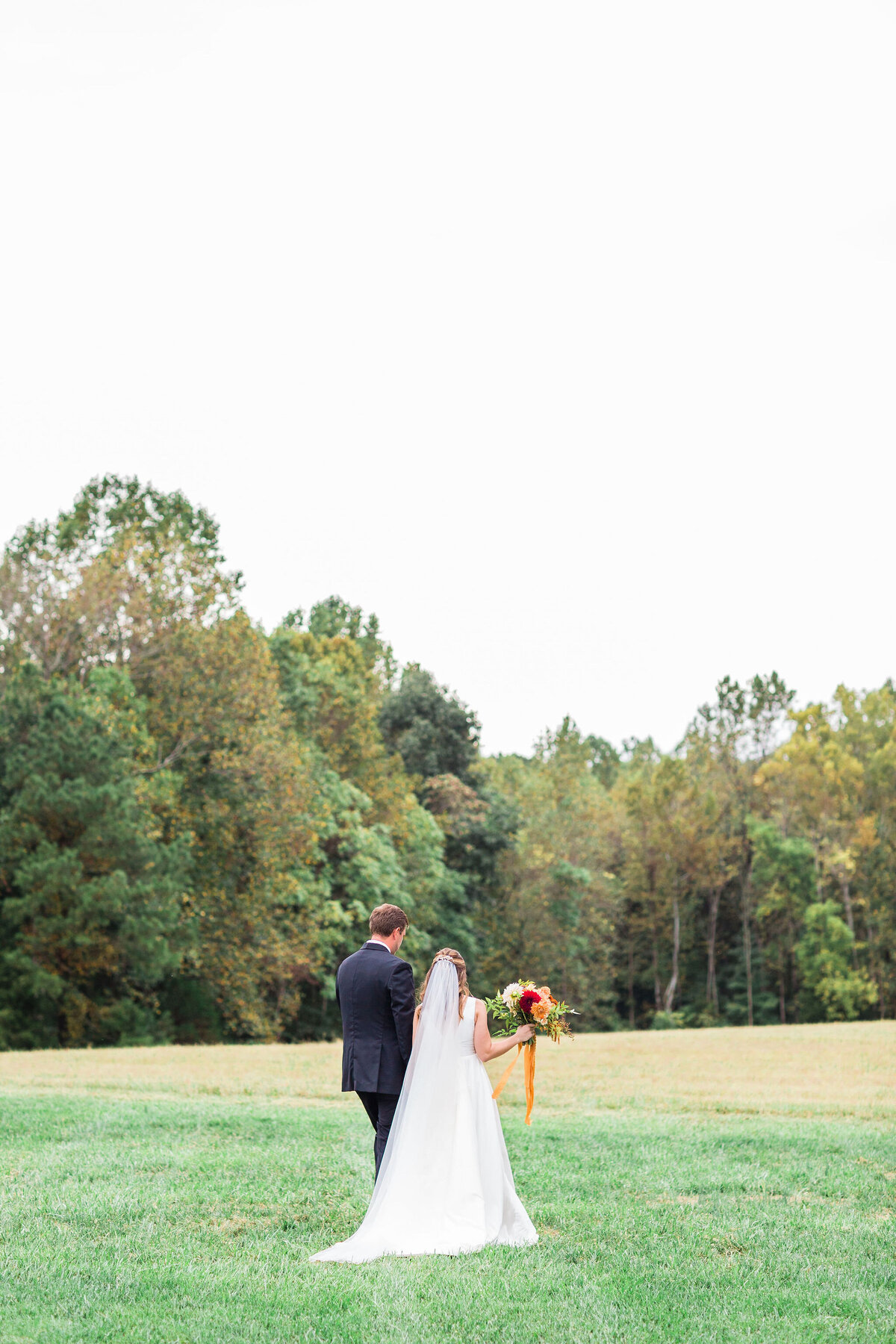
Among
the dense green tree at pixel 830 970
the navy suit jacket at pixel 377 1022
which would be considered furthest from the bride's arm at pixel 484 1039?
the dense green tree at pixel 830 970

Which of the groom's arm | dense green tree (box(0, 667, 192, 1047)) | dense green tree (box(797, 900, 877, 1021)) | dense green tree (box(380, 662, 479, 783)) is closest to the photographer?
the groom's arm

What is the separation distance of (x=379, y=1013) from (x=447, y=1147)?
2.83ft

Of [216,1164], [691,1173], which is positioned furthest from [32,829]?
[691,1173]

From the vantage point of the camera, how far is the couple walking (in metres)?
7.18

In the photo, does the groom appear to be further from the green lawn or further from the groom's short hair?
the green lawn

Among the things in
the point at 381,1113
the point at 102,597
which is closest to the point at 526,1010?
the point at 381,1113

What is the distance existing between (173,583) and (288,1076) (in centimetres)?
1685

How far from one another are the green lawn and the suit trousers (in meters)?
0.60

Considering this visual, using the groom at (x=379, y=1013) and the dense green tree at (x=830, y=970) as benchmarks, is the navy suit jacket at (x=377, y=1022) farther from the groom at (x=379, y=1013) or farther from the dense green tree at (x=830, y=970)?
the dense green tree at (x=830, y=970)

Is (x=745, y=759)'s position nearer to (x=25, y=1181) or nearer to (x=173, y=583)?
(x=173, y=583)

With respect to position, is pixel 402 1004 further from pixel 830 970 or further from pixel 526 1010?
pixel 830 970

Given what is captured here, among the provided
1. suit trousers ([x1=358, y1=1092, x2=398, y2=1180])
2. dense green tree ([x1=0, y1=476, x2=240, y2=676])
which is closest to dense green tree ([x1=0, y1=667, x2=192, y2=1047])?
dense green tree ([x1=0, y1=476, x2=240, y2=676])

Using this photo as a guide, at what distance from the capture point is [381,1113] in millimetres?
7547

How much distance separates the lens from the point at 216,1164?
9797 millimetres
